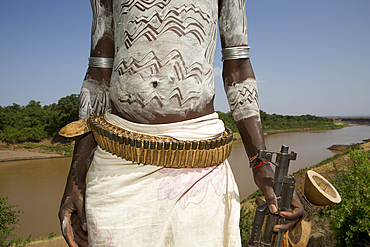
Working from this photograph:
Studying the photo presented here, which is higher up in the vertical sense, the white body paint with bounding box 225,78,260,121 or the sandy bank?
Result: the white body paint with bounding box 225,78,260,121

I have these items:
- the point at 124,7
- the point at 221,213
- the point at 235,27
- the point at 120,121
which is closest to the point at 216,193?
the point at 221,213

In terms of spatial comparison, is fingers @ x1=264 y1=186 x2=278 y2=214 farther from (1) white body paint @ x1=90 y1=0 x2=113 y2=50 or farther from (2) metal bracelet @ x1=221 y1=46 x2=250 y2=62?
(1) white body paint @ x1=90 y1=0 x2=113 y2=50

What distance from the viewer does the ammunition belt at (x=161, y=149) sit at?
0.99 meters

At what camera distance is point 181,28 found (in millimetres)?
1090

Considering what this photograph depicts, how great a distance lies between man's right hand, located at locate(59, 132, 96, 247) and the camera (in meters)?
1.21

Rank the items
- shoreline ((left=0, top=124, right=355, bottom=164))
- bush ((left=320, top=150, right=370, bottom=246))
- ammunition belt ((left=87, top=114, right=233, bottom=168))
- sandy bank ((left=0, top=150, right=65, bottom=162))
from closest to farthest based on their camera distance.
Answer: ammunition belt ((left=87, top=114, right=233, bottom=168)), bush ((left=320, top=150, right=370, bottom=246)), sandy bank ((left=0, top=150, right=65, bottom=162)), shoreline ((left=0, top=124, right=355, bottom=164))

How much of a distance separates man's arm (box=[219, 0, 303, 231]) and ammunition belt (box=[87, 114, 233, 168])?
221mm

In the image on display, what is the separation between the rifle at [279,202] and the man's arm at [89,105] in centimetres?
94

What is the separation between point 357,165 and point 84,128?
5.59 metres

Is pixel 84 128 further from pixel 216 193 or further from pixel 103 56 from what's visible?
pixel 216 193

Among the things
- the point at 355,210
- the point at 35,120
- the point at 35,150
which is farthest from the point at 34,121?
the point at 355,210

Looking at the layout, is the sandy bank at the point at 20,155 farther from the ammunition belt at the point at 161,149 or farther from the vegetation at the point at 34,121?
the ammunition belt at the point at 161,149

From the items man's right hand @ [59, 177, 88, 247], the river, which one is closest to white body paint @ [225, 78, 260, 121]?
man's right hand @ [59, 177, 88, 247]

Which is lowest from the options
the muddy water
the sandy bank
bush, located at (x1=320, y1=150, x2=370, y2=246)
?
the muddy water
